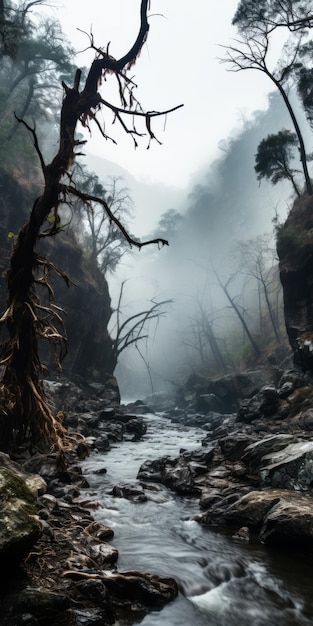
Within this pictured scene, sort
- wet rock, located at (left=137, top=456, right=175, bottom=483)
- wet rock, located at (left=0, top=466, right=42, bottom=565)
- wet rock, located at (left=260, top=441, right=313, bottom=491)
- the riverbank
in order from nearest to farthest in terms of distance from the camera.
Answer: the riverbank → wet rock, located at (left=0, top=466, right=42, bottom=565) → wet rock, located at (left=260, top=441, right=313, bottom=491) → wet rock, located at (left=137, top=456, right=175, bottom=483)

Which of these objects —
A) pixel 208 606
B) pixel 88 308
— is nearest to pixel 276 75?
pixel 88 308

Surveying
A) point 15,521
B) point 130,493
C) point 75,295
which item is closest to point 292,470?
point 130,493

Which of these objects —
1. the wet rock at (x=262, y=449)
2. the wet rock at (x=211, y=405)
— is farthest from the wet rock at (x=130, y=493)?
the wet rock at (x=211, y=405)

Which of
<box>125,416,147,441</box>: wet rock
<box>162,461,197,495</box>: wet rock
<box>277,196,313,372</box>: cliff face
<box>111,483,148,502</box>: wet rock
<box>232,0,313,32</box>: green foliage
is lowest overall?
<box>111,483,148,502</box>: wet rock

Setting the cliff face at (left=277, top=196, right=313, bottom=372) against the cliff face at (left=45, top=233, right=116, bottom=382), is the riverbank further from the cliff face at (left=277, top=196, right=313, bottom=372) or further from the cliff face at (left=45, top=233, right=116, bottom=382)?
the cliff face at (left=45, top=233, right=116, bottom=382)

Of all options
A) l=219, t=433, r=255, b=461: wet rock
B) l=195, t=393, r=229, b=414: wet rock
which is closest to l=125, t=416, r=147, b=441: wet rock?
l=219, t=433, r=255, b=461: wet rock

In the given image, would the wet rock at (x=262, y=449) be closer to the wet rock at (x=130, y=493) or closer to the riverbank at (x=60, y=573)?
the wet rock at (x=130, y=493)

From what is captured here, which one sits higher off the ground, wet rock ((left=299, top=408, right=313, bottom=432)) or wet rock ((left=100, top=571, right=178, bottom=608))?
wet rock ((left=299, top=408, right=313, bottom=432))

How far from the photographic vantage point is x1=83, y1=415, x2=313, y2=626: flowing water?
3621mm

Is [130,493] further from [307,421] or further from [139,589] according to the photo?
[307,421]

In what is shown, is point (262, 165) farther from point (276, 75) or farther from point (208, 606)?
point (208, 606)

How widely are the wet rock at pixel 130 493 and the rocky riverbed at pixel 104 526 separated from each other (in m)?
0.02

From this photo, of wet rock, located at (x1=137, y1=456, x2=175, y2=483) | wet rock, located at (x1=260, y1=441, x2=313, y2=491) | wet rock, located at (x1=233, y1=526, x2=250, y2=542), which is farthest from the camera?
wet rock, located at (x1=137, y1=456, x2=175, y2=483)

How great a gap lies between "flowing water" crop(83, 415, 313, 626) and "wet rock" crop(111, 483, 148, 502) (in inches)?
6.2
